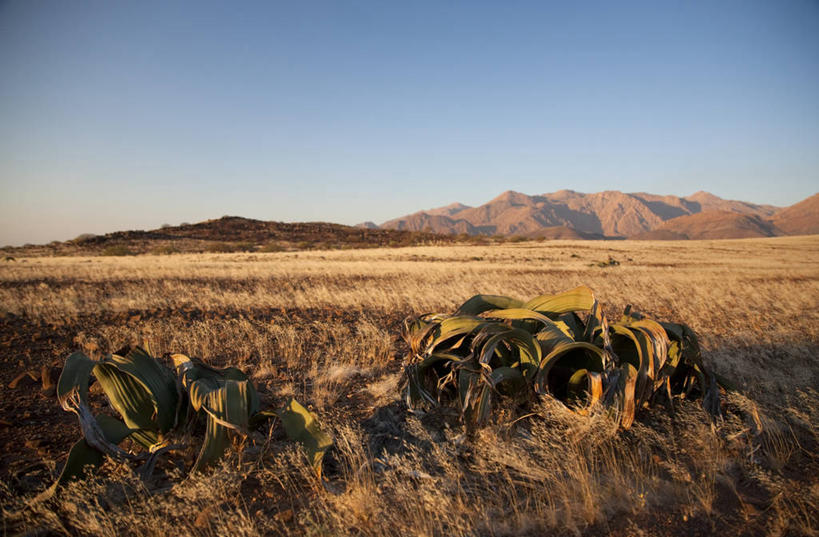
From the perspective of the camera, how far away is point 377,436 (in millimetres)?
3184

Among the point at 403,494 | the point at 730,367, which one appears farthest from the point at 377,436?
the point at 730,367

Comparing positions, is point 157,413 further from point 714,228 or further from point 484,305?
point 714,228

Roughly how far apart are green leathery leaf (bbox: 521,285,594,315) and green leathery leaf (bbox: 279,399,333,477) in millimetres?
2206

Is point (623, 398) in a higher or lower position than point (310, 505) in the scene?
higher

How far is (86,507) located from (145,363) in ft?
2.97

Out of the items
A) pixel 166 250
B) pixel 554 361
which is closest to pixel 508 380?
pixel 554 361

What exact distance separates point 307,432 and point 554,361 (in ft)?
5.96

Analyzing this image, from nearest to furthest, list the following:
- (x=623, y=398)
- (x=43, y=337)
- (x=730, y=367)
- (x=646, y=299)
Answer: (x=623, y=398) → (x=730, y=367) → (x=43, y=337) → (x=646, y=299)

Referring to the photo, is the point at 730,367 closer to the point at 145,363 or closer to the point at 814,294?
the point at 145,363

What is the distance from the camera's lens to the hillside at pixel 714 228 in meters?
151

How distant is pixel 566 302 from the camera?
363 centimetres

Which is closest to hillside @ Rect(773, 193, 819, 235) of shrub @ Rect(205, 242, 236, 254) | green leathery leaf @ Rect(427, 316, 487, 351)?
shrub @ Rect(205, 242, 236, 254)

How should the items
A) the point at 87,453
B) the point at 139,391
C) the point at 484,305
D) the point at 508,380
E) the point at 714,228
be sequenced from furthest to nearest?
1. the point at 714,228
2. the point at 484,305
3. the point at 508,380
4. the point at 139,391
5. the point at 87,453

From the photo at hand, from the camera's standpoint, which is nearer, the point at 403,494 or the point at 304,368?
the point at 403,494
